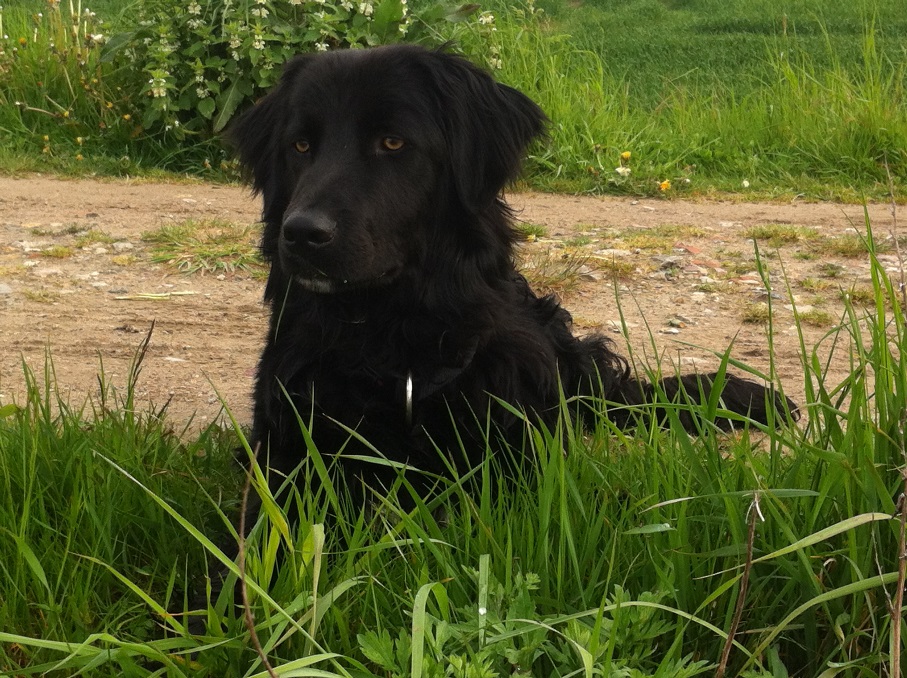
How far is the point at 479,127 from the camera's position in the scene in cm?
296

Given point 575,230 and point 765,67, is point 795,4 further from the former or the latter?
point 575,230

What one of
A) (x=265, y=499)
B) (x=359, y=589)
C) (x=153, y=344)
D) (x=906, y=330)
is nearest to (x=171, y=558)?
(x=359, y=589)

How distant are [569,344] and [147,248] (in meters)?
2.98

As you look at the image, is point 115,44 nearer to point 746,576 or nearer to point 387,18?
point 387,18

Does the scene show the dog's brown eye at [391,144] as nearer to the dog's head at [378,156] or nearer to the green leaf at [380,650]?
the dog's head at [378,156]

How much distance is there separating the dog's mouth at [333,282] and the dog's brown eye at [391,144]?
0.33 m

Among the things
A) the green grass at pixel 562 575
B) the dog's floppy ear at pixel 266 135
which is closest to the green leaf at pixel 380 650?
the green grass at pixel 562 575

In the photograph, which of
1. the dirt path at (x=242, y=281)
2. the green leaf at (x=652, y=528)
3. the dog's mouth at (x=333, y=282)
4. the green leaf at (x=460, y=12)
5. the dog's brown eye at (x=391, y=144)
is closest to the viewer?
the green leaf at (x=652, y=528)

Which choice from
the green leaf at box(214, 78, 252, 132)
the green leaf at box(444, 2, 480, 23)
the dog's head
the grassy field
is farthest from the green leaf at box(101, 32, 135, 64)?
the dog's head

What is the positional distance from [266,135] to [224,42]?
4.14 meters

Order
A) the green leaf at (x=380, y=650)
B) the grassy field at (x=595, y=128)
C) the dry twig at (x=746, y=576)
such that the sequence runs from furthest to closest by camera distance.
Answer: the grassy field at (x=595, y=128)
the green leaf at (x=380, y=650)
the dry twig at (x=746, y=576)

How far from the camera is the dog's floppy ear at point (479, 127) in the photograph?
288 centimetres

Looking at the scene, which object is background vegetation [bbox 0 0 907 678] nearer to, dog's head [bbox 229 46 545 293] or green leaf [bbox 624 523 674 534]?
green leaf [bbox 624 523 674 534]

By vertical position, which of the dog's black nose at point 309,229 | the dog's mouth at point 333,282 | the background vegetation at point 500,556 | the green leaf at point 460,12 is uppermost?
the green leaf at point 460,12
